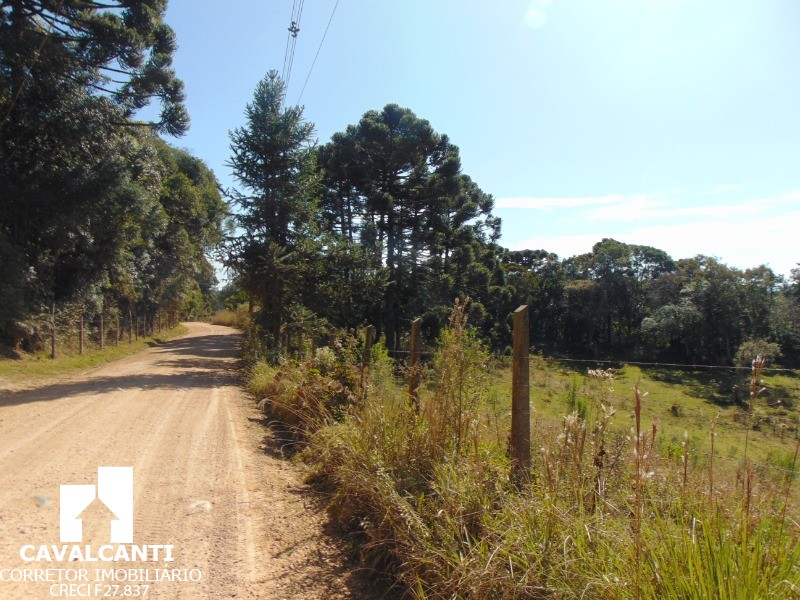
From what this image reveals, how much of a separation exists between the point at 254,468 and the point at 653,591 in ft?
14.8

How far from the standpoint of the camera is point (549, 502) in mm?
2680

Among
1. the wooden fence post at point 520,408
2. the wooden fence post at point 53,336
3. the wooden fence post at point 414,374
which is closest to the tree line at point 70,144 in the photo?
the wooden fence post at point 53,336

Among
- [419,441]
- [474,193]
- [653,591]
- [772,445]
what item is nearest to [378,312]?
[474,193]

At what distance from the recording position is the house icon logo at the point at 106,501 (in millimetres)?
3561

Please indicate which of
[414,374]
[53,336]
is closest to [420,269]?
[53,336]

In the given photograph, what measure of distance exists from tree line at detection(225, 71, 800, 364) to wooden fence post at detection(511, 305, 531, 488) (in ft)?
23.8

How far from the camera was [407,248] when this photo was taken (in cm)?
2728

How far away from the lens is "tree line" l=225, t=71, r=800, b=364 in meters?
15.3

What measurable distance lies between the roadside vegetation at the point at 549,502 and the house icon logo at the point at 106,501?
1641 millimetres

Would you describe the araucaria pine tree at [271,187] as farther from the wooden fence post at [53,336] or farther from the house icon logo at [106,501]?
the house icon logo at [106,501]

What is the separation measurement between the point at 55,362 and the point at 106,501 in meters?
13.1

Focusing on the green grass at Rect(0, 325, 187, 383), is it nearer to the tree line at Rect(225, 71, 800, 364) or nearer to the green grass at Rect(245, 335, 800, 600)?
the tree line at Rect(225, 71, 800, 364)

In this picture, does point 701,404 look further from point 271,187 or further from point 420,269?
point 420,269

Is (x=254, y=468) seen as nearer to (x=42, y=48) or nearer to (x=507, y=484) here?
(x=507, y=484)
